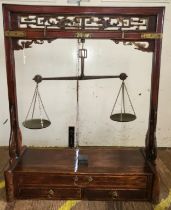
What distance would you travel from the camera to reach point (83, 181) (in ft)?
6.24

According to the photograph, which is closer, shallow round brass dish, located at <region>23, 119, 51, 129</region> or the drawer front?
the drawer front

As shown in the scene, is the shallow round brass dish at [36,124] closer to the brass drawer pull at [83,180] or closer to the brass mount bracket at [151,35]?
the brass drawer pull at [83,180]

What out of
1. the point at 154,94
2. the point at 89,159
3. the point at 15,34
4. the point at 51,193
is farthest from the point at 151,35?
the point at 51,193

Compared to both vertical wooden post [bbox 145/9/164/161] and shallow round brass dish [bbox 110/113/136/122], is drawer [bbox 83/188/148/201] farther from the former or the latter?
shallow round brass dish [bbox 110/113/136/122]

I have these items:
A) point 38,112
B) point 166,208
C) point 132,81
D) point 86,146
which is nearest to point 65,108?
point 38,112

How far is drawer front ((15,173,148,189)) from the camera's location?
1894mm

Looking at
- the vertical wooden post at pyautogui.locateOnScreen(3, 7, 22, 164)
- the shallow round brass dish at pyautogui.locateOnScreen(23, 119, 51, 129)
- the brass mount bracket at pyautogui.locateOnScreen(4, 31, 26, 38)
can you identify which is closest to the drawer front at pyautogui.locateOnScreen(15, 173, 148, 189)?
the vertical wooden post at pyautogui.locateOnScreen(3, 7, 22, 164)

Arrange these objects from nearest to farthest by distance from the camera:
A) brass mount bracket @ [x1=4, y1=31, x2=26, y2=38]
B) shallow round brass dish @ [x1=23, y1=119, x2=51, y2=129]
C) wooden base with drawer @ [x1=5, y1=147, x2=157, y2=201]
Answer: brass mount bracket @ [x1=4, y1=31, x2=26, y2=38] → wooden base with drawer @ [x1=5, y1=147, x2=157, y2=201] → shallow round brass dish @ [x1=23, y1=119, x2=51, y2=129]

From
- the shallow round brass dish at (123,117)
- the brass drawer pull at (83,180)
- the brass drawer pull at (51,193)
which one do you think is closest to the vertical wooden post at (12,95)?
the brass drawer pull at (51,193)

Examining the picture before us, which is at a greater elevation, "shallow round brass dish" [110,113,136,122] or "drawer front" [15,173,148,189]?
"shallow round brass dish" [110,113,136,122]

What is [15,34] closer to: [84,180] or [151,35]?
[151,35]

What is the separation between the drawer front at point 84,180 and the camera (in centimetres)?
189

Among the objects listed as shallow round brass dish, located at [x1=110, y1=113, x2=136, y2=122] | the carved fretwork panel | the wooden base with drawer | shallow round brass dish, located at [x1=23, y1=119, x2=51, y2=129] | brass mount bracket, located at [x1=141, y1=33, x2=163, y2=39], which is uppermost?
the carved fretwork panel

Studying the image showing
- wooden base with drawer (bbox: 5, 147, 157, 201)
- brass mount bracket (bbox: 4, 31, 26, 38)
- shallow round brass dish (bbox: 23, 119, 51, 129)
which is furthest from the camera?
shallow round brass dish (bbox: 23, 119, 51, 129)
